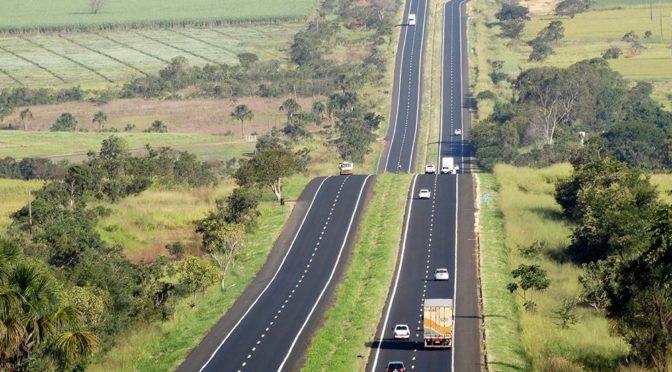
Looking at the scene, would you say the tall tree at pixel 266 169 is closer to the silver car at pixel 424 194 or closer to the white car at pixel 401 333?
the silver car at pixel 424 194

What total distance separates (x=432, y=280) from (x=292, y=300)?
12.0 meters

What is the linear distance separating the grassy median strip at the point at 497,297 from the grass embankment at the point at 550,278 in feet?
0.26

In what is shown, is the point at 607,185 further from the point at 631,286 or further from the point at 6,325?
the point at 6,325

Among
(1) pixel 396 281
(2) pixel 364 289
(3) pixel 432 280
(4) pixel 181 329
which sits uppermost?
(4) pixel 181 329

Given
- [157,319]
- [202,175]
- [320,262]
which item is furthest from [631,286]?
[202,175]

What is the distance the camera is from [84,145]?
191 meters

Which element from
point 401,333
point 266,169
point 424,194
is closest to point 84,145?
point 266,169

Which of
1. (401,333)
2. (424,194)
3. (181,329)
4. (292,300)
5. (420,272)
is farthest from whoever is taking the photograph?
(424,194)

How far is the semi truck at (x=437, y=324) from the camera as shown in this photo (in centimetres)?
8069

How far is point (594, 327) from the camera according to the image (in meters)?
87.1

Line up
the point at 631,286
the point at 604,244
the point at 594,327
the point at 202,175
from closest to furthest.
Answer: the point at 631,286 → the point at 594,327 → the point at 604,244 → the point at 202,175

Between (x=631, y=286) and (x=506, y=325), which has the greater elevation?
(x=631, y=286)

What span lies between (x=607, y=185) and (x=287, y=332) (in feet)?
129

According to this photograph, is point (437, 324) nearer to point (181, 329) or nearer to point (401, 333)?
point (401, 333)
